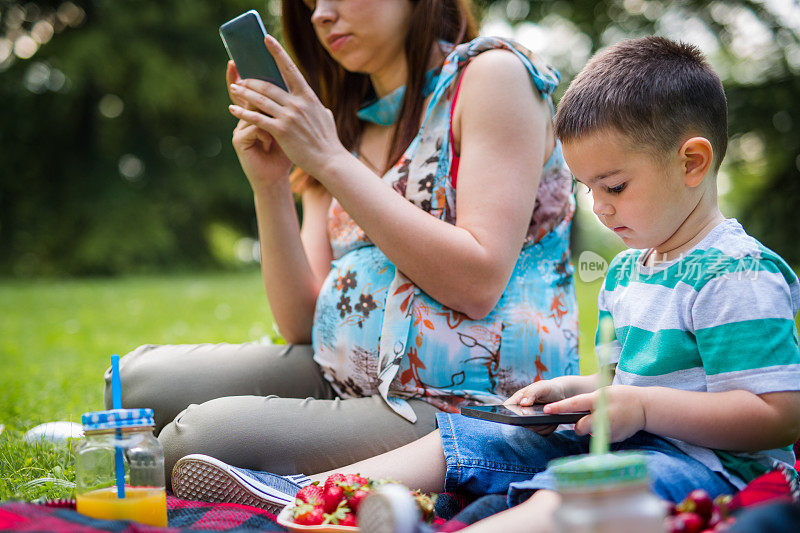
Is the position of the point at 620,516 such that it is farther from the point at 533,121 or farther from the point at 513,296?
the point at 533,121

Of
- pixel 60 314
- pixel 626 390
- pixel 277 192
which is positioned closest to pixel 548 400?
pixel 626 390

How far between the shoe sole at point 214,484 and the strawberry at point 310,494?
0.11 meters

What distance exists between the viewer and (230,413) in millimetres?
1764

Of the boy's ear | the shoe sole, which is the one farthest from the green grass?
the boy's ear

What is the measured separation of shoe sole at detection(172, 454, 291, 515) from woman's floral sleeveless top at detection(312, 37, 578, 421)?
1.26ft

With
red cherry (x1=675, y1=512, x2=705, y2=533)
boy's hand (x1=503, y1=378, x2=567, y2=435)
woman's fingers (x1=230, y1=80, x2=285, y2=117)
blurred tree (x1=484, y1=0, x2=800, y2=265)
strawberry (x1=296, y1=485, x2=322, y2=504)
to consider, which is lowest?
strawberry (x1=296, y1=485, x2=322, y2=504)

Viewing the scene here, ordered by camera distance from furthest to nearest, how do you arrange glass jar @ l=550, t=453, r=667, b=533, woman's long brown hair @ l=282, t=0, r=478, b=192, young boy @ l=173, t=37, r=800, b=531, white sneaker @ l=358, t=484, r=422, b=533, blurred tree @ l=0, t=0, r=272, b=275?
blurred tree @ l=0, t=0, r=272, b=275
woman's long brown hair @ l=282, t=0, r=478, b=192
young boy @ l=173, t=37, r=800, b=531
white sneaker @ l=358, t=484, r=422, b=533
glass jar @ l=550, t=453, r=667, b=533

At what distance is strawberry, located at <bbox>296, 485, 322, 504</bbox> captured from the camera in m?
1.45

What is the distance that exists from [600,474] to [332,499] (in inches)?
25.9

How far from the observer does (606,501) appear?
35.2 inches

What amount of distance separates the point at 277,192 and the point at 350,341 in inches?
22.5

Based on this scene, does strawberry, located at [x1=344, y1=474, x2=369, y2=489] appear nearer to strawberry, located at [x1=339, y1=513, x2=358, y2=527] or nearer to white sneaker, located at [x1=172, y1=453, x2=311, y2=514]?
strawberry, located at [x1=339, y1=513, x2=358, y2=527]

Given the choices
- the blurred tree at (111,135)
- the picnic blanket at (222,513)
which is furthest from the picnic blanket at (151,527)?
the blurred tree at (111,135)

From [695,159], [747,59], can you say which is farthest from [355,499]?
[747,59]
